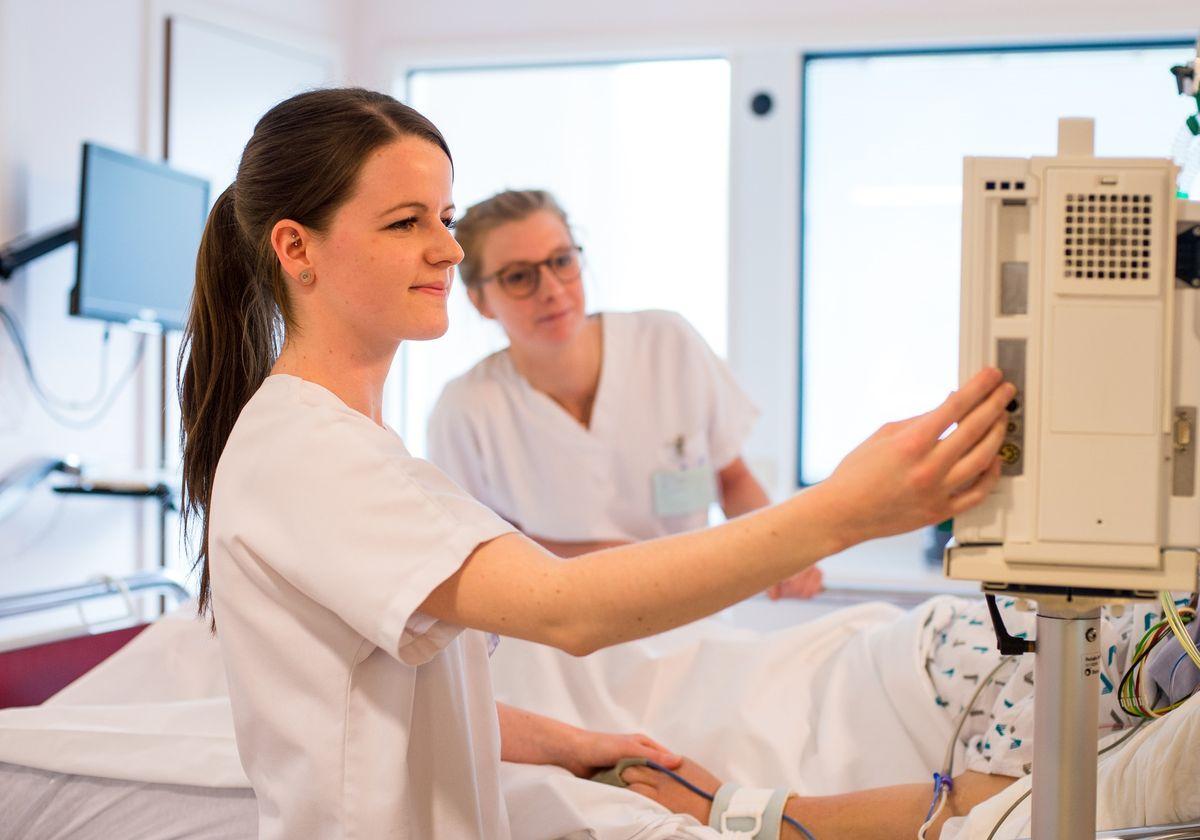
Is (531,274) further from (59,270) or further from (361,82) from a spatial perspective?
(361,82)

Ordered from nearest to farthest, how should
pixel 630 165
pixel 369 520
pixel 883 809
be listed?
pixel 369 520 < pixel 883 809 < pixel 630 165

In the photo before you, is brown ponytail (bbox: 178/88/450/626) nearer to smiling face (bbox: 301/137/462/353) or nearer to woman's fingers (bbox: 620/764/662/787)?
smiling face (bbox: 301/137/462/353)

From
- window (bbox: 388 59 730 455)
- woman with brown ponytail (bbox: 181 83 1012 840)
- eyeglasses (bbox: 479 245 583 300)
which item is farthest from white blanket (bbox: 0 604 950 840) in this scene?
window (bbox: 388 59 730 455)

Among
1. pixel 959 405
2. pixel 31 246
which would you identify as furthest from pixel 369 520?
pixel 31 246

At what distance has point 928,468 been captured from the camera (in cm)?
85

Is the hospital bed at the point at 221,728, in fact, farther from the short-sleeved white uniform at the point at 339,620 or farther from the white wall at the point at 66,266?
the white wall at the point at 66,266

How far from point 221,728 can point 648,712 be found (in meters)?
0.66

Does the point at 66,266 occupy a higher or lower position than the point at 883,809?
higher

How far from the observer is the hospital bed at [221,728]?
1.45 metres

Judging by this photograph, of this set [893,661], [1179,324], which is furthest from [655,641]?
[1179,324]

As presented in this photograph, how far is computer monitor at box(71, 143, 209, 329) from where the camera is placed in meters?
3.02

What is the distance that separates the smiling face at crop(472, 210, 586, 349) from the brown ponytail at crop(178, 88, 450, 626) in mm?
1060

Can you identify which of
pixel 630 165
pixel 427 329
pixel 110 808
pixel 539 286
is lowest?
pixel 110 808

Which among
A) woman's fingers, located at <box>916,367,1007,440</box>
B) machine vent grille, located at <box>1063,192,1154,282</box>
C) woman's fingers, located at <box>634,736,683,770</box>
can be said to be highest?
machine vent grille, located at <box>1063,192,1154,282</box>
